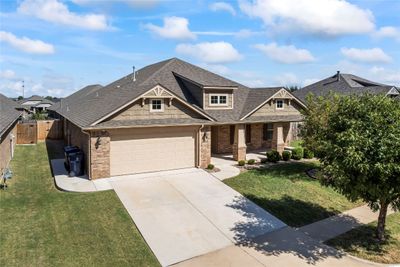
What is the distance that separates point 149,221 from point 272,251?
434cm

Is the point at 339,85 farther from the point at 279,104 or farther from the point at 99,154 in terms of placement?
the point at 99,154

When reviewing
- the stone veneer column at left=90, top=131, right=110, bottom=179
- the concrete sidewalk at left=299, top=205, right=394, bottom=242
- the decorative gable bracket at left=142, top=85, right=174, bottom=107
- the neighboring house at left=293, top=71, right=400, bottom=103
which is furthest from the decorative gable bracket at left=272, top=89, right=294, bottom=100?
the neighboring house at left=293, top=71, right=400, bottom=103

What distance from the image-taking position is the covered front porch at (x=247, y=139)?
2038 centimetres

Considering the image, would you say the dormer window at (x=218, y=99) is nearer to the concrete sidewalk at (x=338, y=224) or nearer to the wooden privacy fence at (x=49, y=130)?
the concrete sidewalk at (x=338, y=224)

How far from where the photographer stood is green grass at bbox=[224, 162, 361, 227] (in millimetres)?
12922

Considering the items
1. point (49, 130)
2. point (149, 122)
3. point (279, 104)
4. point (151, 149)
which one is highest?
point (279, 104)

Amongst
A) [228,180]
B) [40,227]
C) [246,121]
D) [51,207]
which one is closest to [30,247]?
[40,227]

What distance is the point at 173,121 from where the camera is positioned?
17.1 metres

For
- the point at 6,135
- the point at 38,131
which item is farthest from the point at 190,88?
the point at 38,131

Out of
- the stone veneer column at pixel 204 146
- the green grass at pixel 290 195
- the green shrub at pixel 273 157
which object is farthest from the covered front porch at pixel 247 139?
the green grass at pixel 290 195

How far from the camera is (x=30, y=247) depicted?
30.8 ft

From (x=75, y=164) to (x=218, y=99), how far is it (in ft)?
32.7

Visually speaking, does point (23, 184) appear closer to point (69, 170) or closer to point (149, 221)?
point (69, 170)

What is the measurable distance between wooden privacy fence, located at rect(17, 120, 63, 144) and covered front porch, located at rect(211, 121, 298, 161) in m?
15.8
